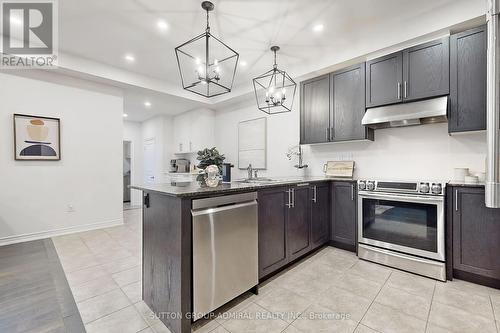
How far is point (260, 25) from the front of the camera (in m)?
2.95

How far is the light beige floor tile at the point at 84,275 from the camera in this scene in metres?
2.36

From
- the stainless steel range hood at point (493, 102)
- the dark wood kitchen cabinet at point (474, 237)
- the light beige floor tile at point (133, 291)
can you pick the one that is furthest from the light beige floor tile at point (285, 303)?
the stainless steel range hood at point (493, 102)

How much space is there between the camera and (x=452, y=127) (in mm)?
2527

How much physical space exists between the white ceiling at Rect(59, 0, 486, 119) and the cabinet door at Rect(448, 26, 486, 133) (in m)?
0.30

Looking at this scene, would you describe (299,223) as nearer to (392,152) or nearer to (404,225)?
(404,225)

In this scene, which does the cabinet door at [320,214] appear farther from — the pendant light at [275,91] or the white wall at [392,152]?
the pendant light at [275,91]

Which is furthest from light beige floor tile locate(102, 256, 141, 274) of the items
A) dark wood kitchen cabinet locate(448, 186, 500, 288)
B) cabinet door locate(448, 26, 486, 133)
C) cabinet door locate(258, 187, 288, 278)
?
cabinet door locate(448, 26, 486, 133)

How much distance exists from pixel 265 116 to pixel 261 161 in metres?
0.99

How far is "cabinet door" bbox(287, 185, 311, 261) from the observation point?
259 cm

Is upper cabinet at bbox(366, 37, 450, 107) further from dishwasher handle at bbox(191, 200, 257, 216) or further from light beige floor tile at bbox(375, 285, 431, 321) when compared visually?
dishwasher handle at bbox(191, 200, 257, 216)

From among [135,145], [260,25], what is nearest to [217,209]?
[260,25]

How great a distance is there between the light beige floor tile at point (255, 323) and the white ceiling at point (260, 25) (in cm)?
310

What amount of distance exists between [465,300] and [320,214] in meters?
1.56

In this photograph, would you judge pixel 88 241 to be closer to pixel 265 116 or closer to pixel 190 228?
pixel 190 228
